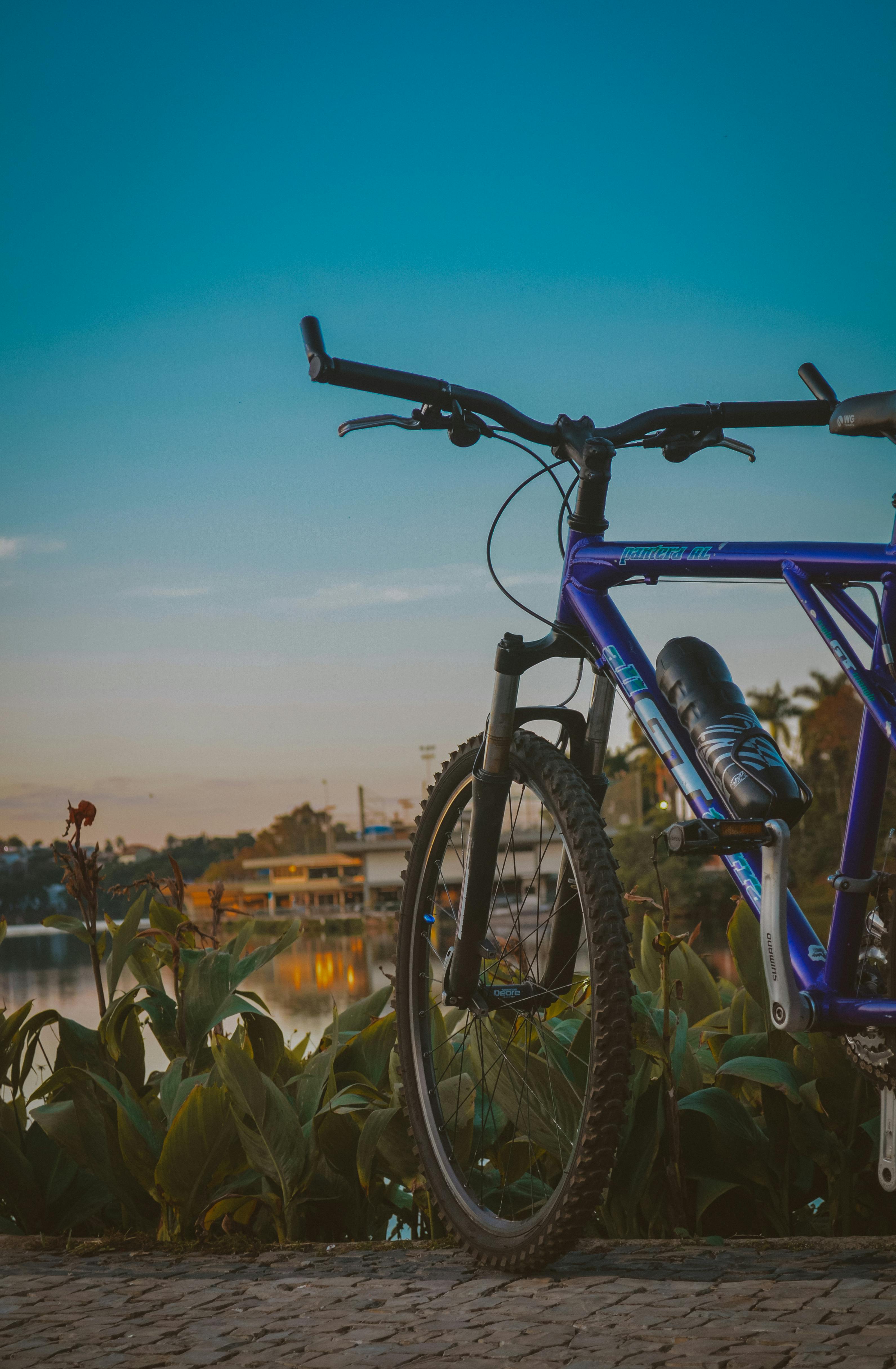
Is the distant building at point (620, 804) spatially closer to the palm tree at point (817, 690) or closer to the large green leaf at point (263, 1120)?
the large green leaf at point (263, 1120)

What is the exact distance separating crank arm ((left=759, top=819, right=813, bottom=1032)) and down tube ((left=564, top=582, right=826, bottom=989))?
0.13ft

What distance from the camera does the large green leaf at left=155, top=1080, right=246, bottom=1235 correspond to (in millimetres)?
2260

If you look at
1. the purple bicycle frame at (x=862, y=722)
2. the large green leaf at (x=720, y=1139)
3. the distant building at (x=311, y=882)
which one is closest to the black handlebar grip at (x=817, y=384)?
the purple bicycle frame at (x=862, y=722)

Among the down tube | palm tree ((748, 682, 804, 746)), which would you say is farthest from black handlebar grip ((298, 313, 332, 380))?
palm tree ((748, 682, 804, 746))

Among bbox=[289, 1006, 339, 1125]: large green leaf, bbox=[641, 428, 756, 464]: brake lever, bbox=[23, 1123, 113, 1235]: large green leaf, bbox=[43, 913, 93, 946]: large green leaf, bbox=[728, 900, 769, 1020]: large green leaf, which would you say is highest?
bbox=[641, 428, 756, 464]: brake lever

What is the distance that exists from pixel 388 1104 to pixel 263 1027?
41 cm

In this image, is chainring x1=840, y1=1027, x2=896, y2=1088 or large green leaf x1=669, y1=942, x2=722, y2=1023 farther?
large green leaf x1=669, y1=942, x2=722, y2=1023

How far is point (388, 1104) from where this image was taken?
248cm

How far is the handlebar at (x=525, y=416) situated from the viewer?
7.00 ft

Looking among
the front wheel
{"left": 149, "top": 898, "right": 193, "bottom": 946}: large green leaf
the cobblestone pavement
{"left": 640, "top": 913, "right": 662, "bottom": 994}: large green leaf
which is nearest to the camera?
the cobblestone pavement

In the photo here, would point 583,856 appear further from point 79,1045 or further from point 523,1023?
point 79,1045

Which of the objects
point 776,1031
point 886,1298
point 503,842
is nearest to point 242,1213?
point 503,842

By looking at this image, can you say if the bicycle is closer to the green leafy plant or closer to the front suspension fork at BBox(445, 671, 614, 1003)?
the front suspension fork at BBox(445, 671, 614, 1003)

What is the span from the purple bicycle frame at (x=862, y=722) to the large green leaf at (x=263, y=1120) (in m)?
1.02
